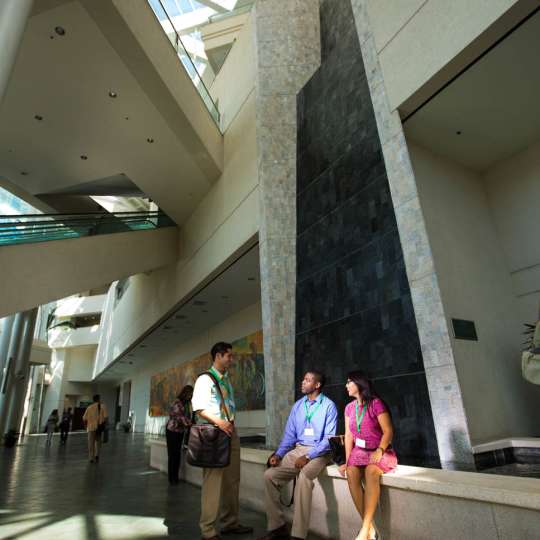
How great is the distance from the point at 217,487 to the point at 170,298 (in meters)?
11.3

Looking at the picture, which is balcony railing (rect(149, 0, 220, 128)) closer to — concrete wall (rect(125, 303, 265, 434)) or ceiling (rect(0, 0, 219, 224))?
ceiling (rect(0, 0, 219, 224))

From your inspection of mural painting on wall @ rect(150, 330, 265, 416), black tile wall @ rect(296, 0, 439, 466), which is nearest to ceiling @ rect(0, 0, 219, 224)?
black tile wall @ rect(296, 0, 439, 466)

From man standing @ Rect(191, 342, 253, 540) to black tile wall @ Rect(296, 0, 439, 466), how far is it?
1857mm

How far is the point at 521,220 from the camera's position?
18.1 ft

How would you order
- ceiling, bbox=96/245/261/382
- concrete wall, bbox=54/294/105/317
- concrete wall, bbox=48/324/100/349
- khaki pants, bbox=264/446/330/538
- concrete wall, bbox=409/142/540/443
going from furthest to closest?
concrete wall, bbox=54/294/105/317, concrete wall, bbox=48/324/100/349, ceiling, bbox=96/245/261/382, concrete wall, bbox=409/142/540/443, khaki pants, bbox=264/446/330/538

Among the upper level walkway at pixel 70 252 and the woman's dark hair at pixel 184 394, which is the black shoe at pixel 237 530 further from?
the upper level walkway at pixel 70 252

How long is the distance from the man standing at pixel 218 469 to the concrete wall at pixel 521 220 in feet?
13.5

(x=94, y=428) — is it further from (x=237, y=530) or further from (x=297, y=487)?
(x=297, y=487)

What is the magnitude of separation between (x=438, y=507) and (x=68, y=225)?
10.7 metres

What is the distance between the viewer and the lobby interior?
4.02m

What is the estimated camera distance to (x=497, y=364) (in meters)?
4.68

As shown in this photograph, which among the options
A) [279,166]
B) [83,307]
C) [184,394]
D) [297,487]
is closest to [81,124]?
[279,166]

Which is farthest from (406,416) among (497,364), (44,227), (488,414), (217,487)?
(44,227)

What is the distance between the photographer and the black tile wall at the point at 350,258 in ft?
14.8
